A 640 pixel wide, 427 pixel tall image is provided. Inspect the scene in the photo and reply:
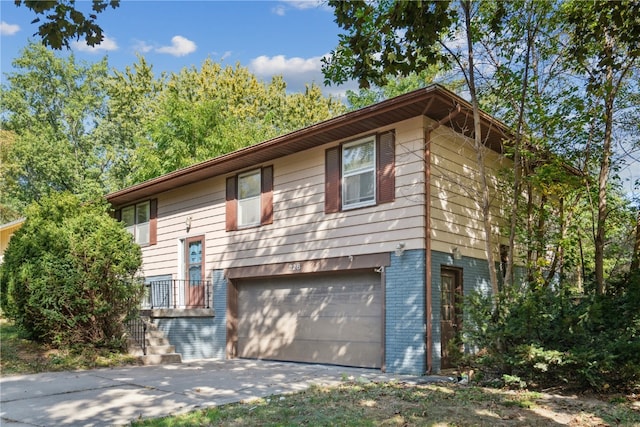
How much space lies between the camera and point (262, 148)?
11.0 metres

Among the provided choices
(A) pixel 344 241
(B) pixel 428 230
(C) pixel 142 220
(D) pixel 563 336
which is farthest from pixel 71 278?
(D) pixel 563 336

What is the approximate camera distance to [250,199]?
12.2m

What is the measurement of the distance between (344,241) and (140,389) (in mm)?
4378

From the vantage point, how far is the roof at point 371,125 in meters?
8.60

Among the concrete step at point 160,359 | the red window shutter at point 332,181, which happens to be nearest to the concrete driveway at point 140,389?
the concrete step at point 160,359

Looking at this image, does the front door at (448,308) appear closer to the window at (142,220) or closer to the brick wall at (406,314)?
the brick wall at (406,314)

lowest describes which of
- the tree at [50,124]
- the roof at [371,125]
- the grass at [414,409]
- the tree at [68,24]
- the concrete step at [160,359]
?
the concrete step at [160,359]

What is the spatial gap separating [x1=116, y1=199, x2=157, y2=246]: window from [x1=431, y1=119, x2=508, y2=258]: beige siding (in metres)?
8.64

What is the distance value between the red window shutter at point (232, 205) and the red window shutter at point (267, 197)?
0.98 m

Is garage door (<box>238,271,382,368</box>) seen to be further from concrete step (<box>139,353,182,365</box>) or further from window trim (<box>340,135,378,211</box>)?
concrete step (<box>139,353,182,365</box>)

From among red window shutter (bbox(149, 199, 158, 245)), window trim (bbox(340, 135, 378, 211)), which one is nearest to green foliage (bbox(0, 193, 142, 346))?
red window shutter (bbox(149, 199, 158, 245))

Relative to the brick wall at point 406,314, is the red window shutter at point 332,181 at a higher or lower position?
higher

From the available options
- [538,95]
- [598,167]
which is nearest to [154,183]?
[538,95]

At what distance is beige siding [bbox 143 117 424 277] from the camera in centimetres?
916
